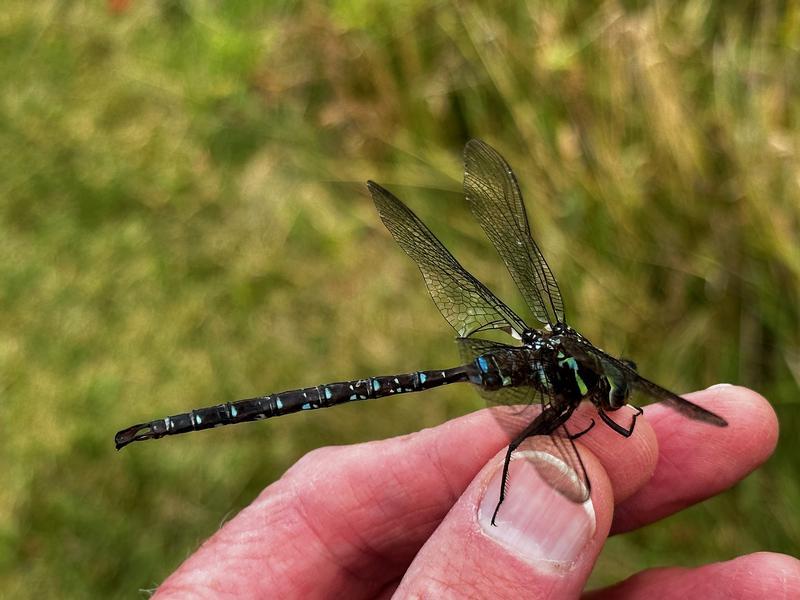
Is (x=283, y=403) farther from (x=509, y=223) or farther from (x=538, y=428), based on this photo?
(x=509, y=223)

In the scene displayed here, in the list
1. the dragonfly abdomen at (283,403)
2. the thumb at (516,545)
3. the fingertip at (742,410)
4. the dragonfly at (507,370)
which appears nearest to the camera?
the thumb at (516,545)

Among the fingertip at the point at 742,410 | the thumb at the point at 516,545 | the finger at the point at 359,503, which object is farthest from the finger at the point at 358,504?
the fingertip at the point at 742,410

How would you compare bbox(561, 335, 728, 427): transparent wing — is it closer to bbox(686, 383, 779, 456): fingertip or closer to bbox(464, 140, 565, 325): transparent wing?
bbox(464, 140, 565, 325): transparent wing

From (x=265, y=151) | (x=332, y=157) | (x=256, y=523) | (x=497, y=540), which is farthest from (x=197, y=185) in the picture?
(x=497, y=540)

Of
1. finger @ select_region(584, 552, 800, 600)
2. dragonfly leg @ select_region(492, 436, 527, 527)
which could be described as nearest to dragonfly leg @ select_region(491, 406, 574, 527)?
dragonfly leg @ select_region(492, 436, 527, 527)

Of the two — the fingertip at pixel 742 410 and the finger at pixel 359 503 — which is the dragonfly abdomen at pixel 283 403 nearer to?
the finger at pixel 359 503

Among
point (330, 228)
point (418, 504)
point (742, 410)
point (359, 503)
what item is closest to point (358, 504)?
point (359, 503)

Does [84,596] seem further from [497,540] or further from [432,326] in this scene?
[497,540]
